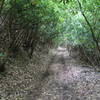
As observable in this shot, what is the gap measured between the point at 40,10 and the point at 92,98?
589cm

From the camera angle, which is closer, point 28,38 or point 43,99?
point 43,99

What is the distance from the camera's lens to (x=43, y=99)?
7121 mm

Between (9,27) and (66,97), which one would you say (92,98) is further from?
(9,27)

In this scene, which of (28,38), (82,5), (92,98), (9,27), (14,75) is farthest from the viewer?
(28,38)

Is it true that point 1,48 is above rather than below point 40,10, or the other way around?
below

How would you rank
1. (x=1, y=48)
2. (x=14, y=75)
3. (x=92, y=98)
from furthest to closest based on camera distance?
(x=1, y=48) < (x=14, y=75) < (x=92, y=98)

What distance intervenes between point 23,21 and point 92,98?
263 inches

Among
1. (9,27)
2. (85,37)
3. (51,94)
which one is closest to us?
(51,94)

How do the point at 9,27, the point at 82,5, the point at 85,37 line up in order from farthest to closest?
the point at 85,37, the point at 9,27, the point at 82,5

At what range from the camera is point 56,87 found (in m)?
9.12

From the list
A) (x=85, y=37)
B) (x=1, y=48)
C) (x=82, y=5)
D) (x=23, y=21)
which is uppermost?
(x=82, y=5)

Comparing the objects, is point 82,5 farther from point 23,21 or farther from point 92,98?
point 92,98

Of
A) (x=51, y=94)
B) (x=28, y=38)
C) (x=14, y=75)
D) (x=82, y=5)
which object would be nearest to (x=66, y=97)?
(x=51, y=94)

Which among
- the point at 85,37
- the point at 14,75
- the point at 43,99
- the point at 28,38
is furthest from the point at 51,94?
the point at 28,38
